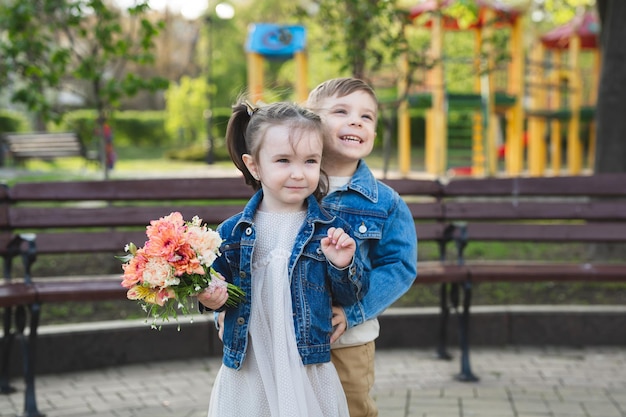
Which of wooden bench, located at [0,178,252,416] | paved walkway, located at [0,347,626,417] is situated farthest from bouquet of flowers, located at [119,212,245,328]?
wooden bench, located at [0,178,252,416]

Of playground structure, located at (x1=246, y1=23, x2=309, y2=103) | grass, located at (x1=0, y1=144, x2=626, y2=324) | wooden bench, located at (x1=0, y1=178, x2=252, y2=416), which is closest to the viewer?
wooden bench, located at (x1=0, y1=178, x2=252, y2=416)

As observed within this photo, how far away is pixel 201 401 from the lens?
180 inches

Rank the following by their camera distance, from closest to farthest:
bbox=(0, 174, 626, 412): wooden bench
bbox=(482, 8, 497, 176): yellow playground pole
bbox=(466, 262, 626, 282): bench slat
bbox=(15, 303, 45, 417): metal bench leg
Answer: bbox=(15, 303, 45, 417): metal bench leg
bbox=(0, 174, 626, 412): wooden bench
bbox=(466, 262, 626, 282): bench slat
bbox=(482, 8, 497, 176): yellow playground pole

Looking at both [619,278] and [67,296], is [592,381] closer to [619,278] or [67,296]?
[619,278]

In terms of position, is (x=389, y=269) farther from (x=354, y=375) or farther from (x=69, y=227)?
(x=69, y=227)

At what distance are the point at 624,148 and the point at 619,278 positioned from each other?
299 centimetres

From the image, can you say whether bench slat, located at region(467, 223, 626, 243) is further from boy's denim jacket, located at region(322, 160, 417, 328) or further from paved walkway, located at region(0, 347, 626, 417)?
boy's denim jacket, located at region(322, 160, 417, 328)

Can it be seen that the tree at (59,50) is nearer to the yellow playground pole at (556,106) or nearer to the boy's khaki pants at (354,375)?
the boy's khaki pants at (354,375)

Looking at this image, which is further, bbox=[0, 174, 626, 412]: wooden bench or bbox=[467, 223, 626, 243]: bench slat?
bbox=[467, 223, 626, 243]: bench slat

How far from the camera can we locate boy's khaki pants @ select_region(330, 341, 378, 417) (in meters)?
2.82

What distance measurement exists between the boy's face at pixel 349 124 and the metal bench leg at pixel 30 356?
230 centimetres

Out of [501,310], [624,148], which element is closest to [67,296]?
[501,310]

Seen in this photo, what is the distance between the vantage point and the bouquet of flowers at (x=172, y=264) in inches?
93.4

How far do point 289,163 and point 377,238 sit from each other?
419 mm
